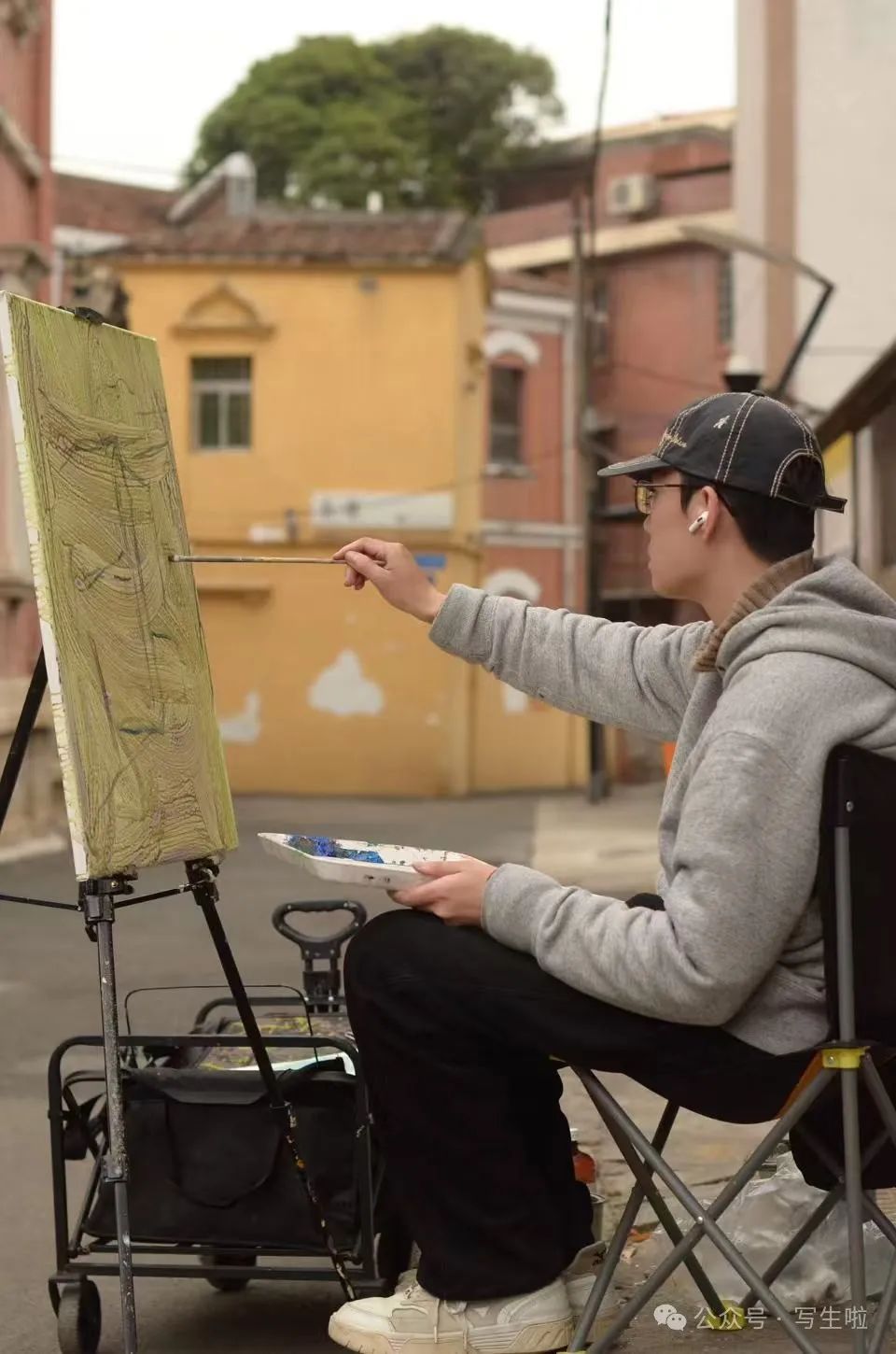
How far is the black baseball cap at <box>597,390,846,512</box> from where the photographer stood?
3.09 metres

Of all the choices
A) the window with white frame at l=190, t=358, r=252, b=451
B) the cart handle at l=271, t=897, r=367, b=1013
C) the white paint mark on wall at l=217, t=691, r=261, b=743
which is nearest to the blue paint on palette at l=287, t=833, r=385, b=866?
the cart handle at l=271, t=897, r=367, b=1013

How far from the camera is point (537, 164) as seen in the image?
44.9 meters

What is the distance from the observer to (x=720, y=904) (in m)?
2.84

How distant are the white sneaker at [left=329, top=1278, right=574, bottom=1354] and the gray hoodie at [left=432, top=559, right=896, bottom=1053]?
22.6 inches

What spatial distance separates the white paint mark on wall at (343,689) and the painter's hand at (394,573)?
24.8 m

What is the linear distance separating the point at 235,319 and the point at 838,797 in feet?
86.9

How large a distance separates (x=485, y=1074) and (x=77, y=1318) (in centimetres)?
104

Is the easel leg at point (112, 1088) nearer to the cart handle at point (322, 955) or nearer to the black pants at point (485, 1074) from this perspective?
the black pants at point (485, 1074)

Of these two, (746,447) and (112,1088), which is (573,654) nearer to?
(746,447)

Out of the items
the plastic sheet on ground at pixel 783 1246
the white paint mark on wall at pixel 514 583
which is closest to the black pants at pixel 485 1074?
the plastic sheet on ground at pixel 783 1246

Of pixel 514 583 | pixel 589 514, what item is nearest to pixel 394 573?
pixel 589 514

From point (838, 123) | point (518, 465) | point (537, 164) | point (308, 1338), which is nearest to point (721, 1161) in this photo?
point (308, 1338)

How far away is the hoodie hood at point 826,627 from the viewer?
9.66 ft

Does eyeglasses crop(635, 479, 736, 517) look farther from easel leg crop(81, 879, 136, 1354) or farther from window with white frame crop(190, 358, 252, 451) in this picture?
window with white frame crop(190, 358, 252, 451)
